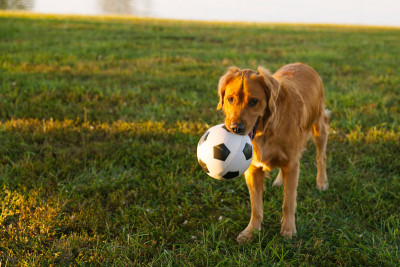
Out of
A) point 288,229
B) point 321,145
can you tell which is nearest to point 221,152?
point 288,229

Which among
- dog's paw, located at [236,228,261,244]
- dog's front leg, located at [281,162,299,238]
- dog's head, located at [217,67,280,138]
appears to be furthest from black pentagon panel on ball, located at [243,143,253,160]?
dog's paw, located at [236,228,261,244]

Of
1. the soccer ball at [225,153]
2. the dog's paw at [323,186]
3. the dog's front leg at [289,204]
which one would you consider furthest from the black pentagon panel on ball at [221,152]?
the dog's paw at [323,186]

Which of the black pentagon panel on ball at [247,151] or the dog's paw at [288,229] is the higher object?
the black pentagon panel on ball at [247,151]

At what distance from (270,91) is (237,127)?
48 cm

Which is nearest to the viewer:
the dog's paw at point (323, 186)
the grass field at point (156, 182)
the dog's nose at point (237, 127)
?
the dog's nose at point (237, 127)

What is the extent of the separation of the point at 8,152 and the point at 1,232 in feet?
5.31

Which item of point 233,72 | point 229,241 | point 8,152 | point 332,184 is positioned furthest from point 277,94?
point 8,152

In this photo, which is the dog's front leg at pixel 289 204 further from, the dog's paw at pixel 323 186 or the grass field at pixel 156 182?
the dog's paw at pixel 323 186

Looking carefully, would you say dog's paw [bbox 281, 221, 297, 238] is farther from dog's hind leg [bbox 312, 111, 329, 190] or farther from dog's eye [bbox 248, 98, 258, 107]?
dog's eye [bbox 248, 98, 258, 107]

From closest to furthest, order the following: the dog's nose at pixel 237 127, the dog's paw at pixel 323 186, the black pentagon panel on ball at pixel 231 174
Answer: the dog's nose at pixel 237 127
the black pentagon panel on ball at pixel 231 174
the dog's paw at pixel 323 186

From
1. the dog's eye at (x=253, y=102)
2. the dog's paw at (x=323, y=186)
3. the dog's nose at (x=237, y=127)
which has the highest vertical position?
the dog's eye at (x=253, y=102)

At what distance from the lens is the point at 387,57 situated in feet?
36.0

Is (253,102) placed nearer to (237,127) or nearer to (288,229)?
(237,127)

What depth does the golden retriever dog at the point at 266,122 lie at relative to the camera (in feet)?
9.30
